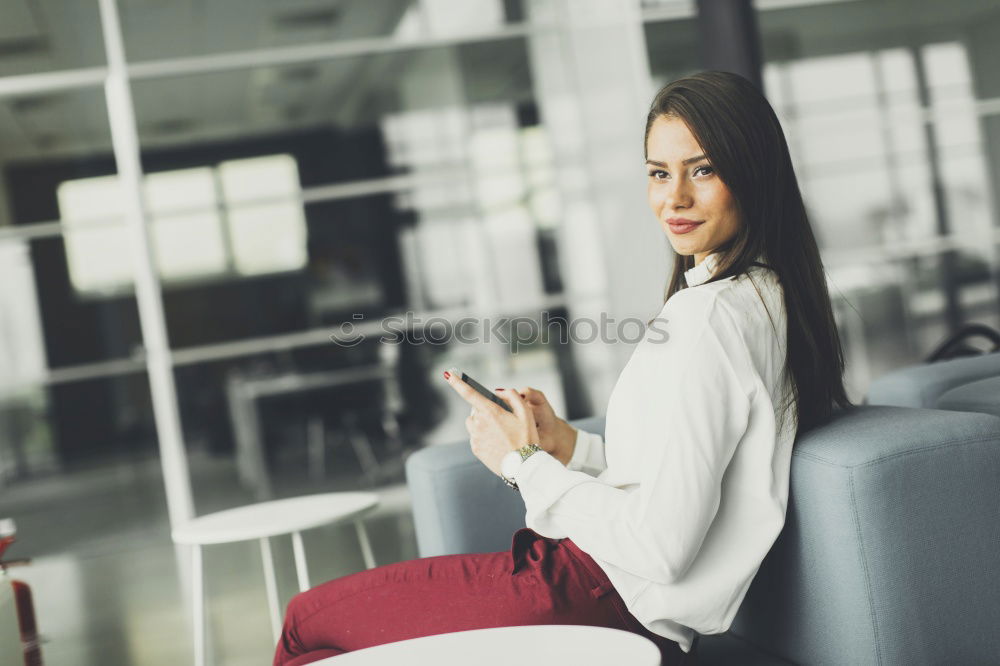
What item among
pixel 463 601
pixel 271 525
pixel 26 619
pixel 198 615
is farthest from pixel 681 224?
pixel 26 619

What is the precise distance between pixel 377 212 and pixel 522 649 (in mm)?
5660

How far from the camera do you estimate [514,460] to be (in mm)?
1466

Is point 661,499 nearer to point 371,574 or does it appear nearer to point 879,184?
point 371,574

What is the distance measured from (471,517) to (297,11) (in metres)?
5.04

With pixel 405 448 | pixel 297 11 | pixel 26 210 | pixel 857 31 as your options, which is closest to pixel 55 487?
pixel 26 210

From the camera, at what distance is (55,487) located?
6.85m

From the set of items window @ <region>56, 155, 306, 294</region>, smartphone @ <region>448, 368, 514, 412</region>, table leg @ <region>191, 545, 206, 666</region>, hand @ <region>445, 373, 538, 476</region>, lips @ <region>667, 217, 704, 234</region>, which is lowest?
table leg @ <region>191, 545, 206, 666</region>

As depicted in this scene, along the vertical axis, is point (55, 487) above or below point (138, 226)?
below

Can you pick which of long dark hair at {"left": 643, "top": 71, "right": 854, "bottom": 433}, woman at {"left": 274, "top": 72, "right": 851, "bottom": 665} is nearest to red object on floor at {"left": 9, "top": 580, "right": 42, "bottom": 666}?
woman at {"left": 274, "top": 72, "right": 851, "bottom": 665}

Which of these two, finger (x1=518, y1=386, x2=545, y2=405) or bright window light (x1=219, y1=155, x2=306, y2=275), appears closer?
finger (x1=518, y1=386, x2=545, y2=405)

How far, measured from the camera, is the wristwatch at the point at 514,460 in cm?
146

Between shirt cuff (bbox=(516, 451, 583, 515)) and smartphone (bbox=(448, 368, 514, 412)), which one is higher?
smartphone (bbox=(448, 368, 514, 412))

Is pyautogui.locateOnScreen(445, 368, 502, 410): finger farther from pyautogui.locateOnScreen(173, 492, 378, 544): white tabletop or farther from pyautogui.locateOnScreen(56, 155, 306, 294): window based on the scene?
pyautogui.locateOnScreen(56, 155, 306, 294): window

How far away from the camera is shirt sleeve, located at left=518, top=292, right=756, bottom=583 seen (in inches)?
50.5
